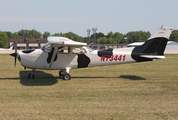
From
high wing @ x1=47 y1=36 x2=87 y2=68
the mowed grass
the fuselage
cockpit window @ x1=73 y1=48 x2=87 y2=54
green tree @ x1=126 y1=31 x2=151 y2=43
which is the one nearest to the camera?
the mowed grass

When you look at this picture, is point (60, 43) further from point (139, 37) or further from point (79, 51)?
point (139, 37)

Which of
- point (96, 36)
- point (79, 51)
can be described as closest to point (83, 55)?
point (79, 51)

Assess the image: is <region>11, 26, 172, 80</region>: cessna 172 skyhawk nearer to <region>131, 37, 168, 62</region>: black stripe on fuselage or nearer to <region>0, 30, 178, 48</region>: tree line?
<region>131, 37, 168, 62</region>: black stripe on fuselage

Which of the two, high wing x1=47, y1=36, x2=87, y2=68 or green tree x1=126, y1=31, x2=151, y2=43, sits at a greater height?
green tree x1=126, y1=31, x2=151, y2=43

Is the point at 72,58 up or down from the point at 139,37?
down

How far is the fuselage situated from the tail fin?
389mm

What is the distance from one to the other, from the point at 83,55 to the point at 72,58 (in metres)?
0.62

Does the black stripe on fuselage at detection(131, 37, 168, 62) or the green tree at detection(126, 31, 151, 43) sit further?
the green tree at detection(126, 31, 151, 43)

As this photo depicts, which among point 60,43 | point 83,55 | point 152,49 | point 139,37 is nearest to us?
point 60,43

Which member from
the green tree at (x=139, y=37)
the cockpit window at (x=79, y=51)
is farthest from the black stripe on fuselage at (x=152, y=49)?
the green tree at (x=139, y=37)

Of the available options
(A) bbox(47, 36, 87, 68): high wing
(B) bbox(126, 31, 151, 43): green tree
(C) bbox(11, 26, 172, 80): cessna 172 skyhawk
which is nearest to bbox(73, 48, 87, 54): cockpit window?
(C) bbox(11, 26, 172, 80): cessna 172 skyhawk

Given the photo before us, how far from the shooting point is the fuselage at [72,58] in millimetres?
10391

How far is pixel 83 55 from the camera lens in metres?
10.8

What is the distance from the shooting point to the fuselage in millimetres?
10391
